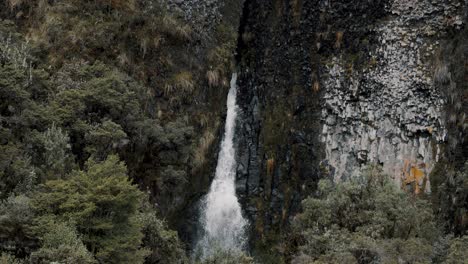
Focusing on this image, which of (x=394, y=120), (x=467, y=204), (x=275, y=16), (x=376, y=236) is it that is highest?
(x=275, y=16)

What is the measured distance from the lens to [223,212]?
21109 mm

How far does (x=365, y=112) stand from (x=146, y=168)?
8482 millimetres

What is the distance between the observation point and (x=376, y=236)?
15070 millimetres

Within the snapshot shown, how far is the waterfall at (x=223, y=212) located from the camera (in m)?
20.5

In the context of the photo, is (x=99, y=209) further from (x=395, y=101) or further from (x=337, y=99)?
(x=395, y=101)

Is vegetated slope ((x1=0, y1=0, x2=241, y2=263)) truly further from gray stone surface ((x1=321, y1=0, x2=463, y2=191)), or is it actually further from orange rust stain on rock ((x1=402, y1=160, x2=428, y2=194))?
orange rust stain on rock ((x1=402, y1=160, x2=428, y2=194))

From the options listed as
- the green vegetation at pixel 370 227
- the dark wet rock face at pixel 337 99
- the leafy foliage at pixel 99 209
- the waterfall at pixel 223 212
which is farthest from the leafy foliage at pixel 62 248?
the dark wet rock face at pixel 337 99

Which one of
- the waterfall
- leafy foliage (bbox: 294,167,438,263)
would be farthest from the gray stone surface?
the waterfall

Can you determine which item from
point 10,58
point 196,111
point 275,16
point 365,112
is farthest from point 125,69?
point 365,112

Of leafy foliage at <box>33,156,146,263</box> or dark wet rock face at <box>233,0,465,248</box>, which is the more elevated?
dark wet rock face at <box>233,0,465,248</box>

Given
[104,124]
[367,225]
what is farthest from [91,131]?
[367,225]

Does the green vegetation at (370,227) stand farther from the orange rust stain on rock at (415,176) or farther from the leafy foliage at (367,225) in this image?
the orange rust stain on rock at (415,176)

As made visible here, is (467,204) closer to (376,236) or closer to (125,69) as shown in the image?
(376,236)

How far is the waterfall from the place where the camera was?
67.4ft
